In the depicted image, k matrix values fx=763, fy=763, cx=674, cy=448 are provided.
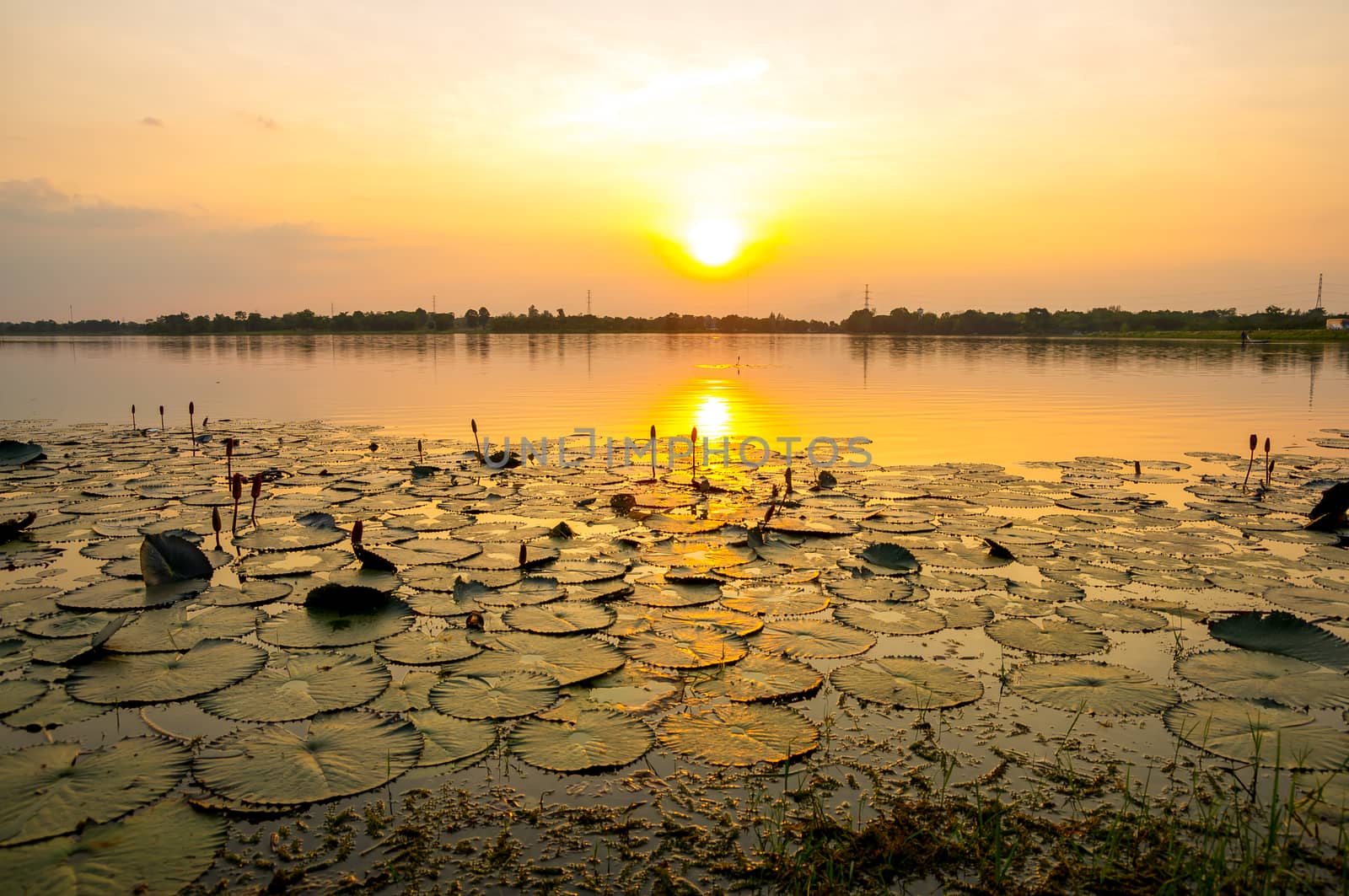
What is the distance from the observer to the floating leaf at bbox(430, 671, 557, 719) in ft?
11.9

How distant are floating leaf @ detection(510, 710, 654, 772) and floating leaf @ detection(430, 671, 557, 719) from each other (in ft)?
0.46

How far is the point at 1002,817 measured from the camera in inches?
114

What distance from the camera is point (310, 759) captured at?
3207mm

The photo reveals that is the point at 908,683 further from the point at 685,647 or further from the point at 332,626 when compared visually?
the point at 332,626

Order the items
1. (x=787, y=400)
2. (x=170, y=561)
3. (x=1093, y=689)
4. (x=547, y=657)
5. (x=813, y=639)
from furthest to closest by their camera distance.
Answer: (x=787, y=400) → (x=170, y=561) → (x=813, y=639) → (x=547, y=657) → (x=1093, y=689)

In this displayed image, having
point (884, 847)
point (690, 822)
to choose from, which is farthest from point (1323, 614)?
point (690, 822)

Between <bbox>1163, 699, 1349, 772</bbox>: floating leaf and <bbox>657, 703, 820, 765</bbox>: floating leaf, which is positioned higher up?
<bbox>1163, 699, 1349, 772</bbox>: floating leaf

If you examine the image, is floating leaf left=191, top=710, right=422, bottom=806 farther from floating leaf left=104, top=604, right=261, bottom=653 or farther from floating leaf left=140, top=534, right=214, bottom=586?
floating leaf left=140, top=534, right=214, bottom=586

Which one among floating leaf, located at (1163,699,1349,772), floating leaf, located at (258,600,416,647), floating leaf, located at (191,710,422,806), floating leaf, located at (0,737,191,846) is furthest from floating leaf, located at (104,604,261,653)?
floating leaf, located at (1163,699,1349,772)

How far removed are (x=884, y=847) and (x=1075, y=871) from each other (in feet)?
2.09

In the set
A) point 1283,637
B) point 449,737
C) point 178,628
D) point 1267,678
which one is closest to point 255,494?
point 178,628

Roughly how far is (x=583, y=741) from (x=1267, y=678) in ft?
11.7

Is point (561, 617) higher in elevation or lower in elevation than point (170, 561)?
lower

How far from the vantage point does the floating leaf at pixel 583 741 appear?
324 cm
